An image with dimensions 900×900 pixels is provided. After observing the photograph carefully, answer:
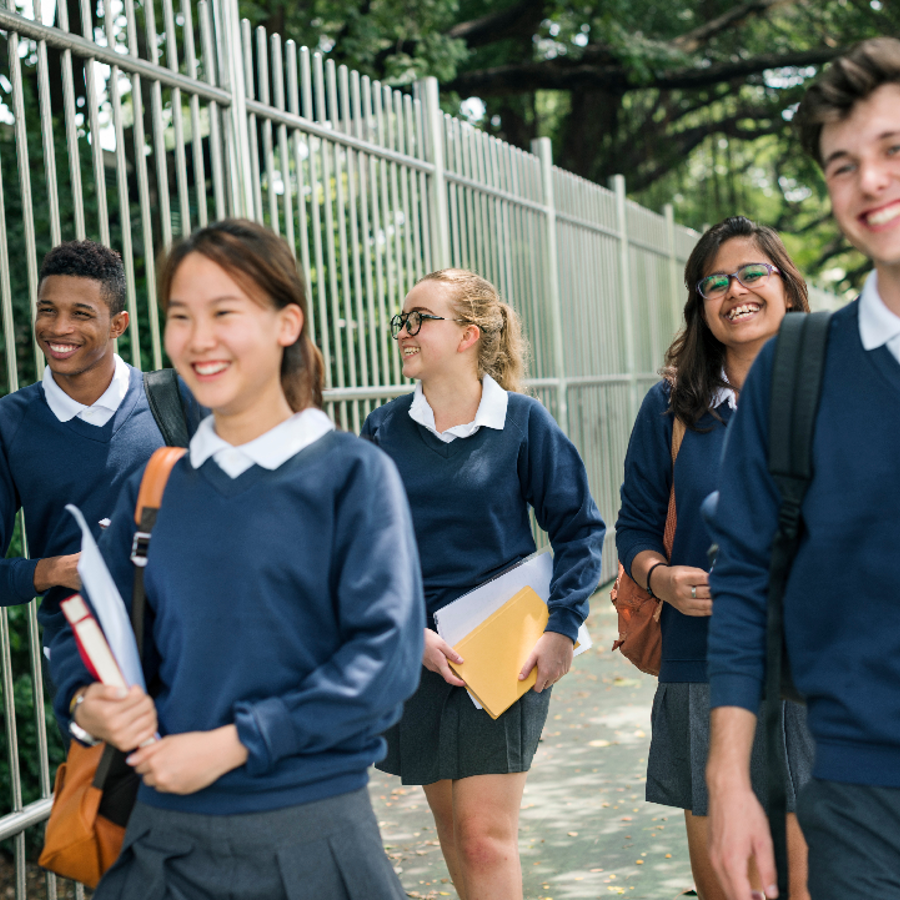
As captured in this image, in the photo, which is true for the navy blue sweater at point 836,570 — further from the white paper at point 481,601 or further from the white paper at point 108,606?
the white paper at point 481,601

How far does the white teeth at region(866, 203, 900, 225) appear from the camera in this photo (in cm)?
181

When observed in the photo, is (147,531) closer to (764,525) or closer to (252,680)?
(252,680)

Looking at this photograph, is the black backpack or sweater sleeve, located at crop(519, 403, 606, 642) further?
sweater sleeve, located at crop(519, 403, 606, 642)

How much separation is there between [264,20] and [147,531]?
984cm

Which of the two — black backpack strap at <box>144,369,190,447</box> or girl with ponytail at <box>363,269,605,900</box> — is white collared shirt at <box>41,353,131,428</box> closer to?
black backpack strap at <box>144,369,190,447</box>

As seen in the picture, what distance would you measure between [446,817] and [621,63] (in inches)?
463

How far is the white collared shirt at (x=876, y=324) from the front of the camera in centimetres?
183

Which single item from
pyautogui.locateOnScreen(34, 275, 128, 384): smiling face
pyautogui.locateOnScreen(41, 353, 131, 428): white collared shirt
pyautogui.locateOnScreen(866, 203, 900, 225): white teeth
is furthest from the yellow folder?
pyautogui.locateOnScreen(866, 203, 900, 225): white teeth

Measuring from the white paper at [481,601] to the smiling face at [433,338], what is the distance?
65 cm

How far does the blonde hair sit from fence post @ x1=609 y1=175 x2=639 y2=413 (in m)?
7.70

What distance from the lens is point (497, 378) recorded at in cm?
371

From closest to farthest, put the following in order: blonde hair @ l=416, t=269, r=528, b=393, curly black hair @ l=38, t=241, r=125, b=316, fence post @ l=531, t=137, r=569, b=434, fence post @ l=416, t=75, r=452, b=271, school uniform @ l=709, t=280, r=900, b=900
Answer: school uniform @ l=709, t=280, r=900, b=900 → curly black hair @ l=38, t=241, r=125, b=316 → blonde hair @ l=416, t=269, r=528, b=393 → fence post @ l=416, t=75, r=452, b=271 → fence post @ l=531, t=137, r=569, b=434

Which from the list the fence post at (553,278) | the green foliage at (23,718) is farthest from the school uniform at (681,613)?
the fence post at (553,278)

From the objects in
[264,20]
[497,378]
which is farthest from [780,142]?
[497,378]
